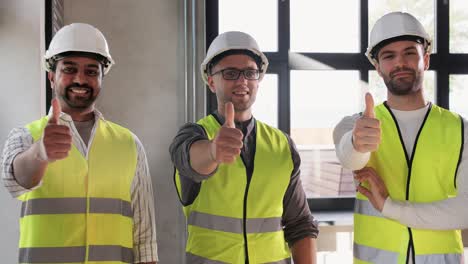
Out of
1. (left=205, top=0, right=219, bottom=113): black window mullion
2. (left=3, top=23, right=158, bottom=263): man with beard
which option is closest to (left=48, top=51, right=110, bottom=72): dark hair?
(left=3, top=23, right=158, bottom=263): man with beard

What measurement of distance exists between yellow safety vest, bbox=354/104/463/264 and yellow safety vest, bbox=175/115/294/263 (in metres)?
0.33

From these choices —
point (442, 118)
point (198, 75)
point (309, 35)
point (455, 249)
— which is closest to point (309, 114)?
point (309, 35)

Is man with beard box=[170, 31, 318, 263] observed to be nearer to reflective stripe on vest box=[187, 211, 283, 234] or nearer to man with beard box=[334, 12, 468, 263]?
reflective stripe on vest box=[187, 211, 283, 234]

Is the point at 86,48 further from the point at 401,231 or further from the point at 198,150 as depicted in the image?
the point at 401,231

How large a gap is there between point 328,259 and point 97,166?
1.63 m

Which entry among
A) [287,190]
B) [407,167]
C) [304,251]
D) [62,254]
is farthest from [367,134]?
[62,254]

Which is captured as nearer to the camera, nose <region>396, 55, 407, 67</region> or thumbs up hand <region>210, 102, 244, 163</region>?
thumbs up hand <region>210, 102, 244, 163</region>

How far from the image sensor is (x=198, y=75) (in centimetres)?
262

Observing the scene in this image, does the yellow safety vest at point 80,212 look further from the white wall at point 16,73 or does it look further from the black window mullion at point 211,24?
the black window mullion at point 211,24

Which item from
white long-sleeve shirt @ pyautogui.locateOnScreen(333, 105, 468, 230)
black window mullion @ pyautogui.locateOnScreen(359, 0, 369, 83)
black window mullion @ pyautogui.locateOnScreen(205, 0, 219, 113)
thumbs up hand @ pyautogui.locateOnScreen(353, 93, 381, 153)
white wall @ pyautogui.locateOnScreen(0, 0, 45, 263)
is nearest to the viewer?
thumbs up hand @ pyautogui.locateOnScreen(353, 93, 381, 153)

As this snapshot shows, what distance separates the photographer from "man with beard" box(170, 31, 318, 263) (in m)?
1.59

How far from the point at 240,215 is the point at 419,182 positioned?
624 millimetres

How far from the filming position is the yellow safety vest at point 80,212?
1.53 meters

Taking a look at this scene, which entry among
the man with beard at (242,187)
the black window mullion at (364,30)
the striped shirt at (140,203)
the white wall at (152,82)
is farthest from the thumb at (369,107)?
the black window mullion at (364,30)
